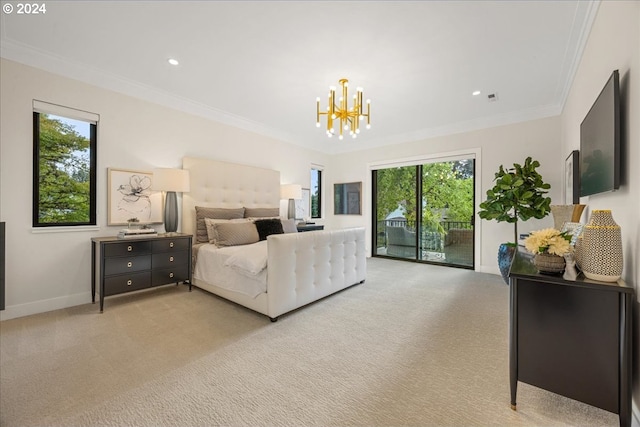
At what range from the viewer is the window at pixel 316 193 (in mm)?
6383

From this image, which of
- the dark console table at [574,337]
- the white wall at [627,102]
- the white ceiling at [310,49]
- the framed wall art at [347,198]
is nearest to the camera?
the dark console table at [574,337]

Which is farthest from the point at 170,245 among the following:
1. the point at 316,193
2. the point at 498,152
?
the point at 498,152

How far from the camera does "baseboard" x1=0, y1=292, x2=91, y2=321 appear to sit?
2545mm

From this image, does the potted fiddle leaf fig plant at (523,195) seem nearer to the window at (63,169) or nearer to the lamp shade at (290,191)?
the lamp shade at (290,191)

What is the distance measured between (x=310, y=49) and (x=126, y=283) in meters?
3.18

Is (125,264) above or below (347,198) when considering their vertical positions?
below

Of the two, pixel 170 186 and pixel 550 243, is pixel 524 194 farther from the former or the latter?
pixel 170 186

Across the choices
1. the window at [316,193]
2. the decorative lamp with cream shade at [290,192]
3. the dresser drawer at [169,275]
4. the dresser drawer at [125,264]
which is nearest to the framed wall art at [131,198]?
the dresser drawer at [125,264]

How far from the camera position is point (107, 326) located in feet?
7.93

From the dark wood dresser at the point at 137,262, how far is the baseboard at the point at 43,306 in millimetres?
131

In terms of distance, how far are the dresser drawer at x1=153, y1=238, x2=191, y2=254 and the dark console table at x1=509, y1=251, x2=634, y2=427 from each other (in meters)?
3.41

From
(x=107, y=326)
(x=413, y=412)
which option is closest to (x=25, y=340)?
(x=107, y=326)

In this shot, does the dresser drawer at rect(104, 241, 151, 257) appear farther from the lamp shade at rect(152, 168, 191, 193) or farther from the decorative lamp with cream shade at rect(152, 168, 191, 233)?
→ the lamp shade at rect(152, 168, 191, 193)

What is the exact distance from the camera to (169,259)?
3203 mm
